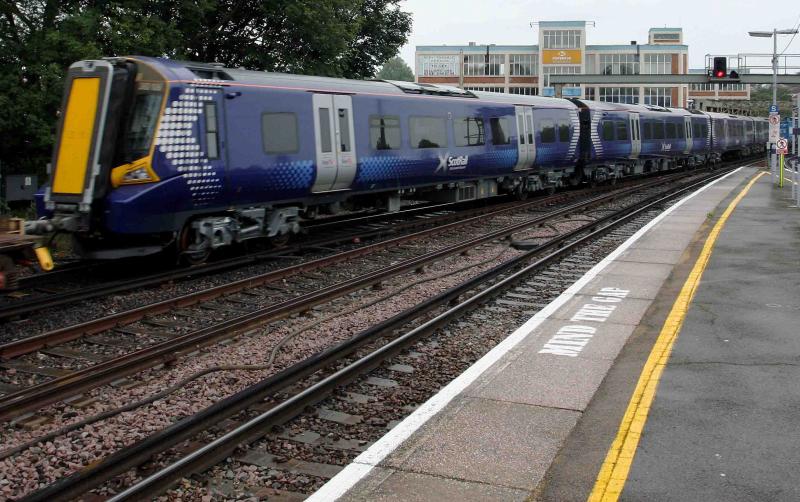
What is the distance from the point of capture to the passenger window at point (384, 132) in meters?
16.6

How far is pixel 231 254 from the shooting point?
1481cm

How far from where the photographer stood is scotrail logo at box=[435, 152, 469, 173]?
1925cm

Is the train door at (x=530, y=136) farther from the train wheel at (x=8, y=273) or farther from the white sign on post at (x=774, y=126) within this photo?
the train wheel at (x=8, y=273)

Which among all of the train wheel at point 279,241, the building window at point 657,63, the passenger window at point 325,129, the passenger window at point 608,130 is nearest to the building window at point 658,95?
the building window at point 657,63

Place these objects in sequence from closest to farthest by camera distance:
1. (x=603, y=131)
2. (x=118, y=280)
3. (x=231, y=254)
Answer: (x=118, y=280) → (x=231, y=254) → (x=603, y=131)

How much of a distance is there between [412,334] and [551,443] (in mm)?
3141

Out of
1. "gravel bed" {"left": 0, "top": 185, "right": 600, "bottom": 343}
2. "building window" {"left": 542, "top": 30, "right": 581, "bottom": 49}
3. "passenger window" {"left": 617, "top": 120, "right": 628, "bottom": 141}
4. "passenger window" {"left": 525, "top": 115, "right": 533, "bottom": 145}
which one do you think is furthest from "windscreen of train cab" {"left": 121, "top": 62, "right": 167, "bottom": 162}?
"building window" {"left": 542, "top": 30, "right": 581, "bottom": 49}

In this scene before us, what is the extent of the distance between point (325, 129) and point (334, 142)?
0.35m

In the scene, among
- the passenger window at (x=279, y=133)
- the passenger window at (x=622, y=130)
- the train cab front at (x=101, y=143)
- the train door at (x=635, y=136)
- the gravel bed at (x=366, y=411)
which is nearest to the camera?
the gravel bed at (x=366, y=411)

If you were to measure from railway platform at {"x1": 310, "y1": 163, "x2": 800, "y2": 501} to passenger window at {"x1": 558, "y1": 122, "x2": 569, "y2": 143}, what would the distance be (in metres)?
14.2

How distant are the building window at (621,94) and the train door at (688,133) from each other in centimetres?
6129

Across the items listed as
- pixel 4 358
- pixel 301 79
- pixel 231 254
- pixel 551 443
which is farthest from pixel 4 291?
pixel 551 443

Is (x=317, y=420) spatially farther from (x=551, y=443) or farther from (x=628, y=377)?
(x=628, y=377)

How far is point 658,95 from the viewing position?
9962 cm
